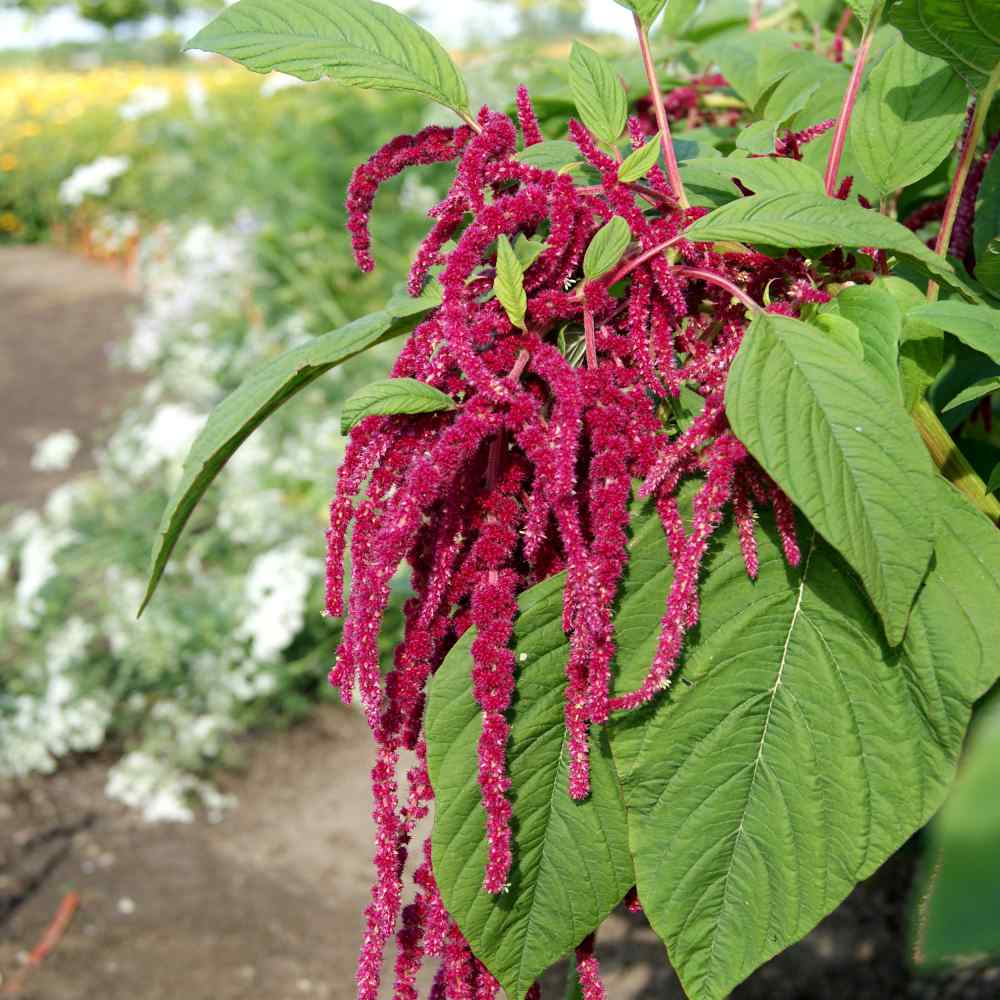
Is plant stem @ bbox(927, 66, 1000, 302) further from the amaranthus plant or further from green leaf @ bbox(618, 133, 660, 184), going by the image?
green leaf @ bbox(618, 133, 660, 184)

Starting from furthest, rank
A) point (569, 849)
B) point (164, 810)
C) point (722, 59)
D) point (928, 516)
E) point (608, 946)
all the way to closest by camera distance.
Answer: point (164, 810), point (608, 946), point (722, 59), point (569, 849), point (928, 516)

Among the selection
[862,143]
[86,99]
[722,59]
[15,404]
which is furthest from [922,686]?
[86,99]

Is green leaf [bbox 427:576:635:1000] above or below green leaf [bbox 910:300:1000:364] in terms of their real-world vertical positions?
below

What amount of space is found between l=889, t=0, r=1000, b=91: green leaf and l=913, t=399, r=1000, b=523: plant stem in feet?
0.65

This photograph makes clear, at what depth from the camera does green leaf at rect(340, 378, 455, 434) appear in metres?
0.58

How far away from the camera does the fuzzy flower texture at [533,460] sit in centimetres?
58

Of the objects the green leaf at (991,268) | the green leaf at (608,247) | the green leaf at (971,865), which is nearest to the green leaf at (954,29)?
the green leaf at (991,268)

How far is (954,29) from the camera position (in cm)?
64

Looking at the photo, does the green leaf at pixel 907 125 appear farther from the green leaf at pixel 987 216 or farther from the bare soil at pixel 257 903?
the bare soil at pixel 257 903

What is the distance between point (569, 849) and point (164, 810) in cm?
276

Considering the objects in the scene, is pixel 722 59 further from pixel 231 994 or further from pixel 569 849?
pixel 231 994

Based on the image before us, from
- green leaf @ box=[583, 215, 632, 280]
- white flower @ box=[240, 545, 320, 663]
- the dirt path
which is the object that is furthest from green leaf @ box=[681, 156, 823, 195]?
the dirt path

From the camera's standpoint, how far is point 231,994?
101 inches

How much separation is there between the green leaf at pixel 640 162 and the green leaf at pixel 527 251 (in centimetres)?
6
